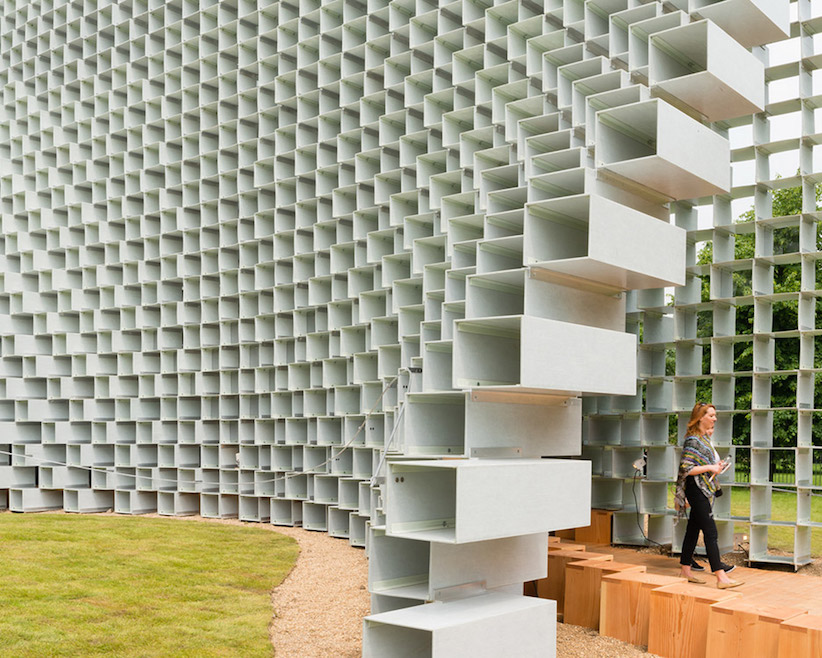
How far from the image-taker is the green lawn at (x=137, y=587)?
15.8ft

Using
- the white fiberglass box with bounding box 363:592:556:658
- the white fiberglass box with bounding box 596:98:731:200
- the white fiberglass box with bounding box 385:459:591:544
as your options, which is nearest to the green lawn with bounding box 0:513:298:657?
the white fiberglass box with bounding box 363:592:556:658

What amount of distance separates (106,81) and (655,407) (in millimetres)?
7901

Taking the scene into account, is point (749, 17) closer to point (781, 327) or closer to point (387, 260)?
point (387, 260)

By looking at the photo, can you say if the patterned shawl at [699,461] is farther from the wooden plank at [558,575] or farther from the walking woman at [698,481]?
the wooden plank at [558,575]

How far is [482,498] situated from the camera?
4.09 m

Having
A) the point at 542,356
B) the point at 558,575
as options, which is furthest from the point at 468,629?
the point at 558,575

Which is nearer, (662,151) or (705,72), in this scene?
(662,151)

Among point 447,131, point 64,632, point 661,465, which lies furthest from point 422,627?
point 447,131

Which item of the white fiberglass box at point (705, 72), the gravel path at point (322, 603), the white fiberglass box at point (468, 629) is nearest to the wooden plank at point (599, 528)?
→ the gravel path at point (322, 603)

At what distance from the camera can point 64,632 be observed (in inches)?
192

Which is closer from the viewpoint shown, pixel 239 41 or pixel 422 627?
pixel 422 627

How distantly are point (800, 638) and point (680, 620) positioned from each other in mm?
735

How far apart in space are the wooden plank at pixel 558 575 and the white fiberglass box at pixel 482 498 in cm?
109

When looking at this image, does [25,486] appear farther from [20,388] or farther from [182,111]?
[182,111]
